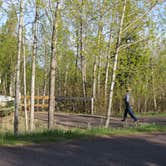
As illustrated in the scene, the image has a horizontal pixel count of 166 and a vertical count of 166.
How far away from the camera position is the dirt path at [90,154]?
8.55 meters

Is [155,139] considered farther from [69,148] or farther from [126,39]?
[126,39]

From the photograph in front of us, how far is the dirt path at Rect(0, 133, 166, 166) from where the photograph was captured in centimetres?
855

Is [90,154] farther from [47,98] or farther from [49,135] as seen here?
[47,98]

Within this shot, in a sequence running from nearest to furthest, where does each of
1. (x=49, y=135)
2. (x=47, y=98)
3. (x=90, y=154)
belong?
1. (x=90, y=154)
2. (x=49, y=135)
3. (x=47, y=98)

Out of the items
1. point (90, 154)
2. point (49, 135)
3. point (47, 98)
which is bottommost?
point (90, 154)

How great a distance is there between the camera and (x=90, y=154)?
9586 millimetres

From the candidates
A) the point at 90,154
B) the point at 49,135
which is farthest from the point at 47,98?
the point at 90,154

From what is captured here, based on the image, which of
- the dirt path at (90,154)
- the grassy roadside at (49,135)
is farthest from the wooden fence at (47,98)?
the dirt path at (90,154)

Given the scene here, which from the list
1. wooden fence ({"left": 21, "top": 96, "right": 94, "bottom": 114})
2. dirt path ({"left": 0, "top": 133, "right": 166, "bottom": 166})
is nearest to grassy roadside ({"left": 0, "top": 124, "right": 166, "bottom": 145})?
dirt path ({"left": 0, "top": 133, "right": 166, "bottom": 166})

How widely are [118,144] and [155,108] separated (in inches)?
1044

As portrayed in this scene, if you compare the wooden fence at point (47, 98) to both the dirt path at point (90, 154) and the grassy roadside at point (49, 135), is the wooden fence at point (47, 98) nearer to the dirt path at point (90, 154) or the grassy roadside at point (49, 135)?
the grassy roadside at point (49, 135)

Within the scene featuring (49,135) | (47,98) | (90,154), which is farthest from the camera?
(47,98)

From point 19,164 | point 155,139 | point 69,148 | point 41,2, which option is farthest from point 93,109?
point 19,164

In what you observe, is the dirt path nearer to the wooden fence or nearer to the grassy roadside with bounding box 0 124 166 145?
the grassy roadside with bounding box 0 124 166 145
